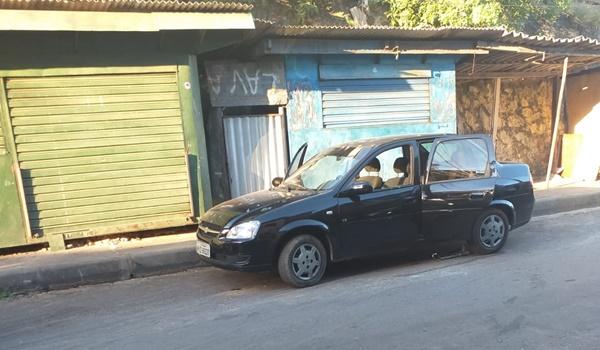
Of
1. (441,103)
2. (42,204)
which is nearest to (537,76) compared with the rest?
(441,103)

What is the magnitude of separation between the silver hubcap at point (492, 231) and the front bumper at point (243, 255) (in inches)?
111

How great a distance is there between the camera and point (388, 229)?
5422mm

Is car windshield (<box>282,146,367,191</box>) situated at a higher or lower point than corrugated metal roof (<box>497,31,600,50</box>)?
lower

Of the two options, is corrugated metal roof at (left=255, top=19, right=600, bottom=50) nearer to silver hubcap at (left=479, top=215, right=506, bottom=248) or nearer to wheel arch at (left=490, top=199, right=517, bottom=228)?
wheel arch at (left=490, top=199, right=517, bottom=228)

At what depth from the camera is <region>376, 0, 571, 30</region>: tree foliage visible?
1061 centimetres

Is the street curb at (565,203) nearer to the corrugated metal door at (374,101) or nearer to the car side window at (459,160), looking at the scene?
the corrugated metal door at (374,101)

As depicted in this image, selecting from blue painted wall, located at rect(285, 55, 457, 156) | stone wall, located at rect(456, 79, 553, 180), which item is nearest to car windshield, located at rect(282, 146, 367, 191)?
blue painted wall, located at rect(285, 55, 457, 156)

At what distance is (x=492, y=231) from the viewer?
6.08 meters

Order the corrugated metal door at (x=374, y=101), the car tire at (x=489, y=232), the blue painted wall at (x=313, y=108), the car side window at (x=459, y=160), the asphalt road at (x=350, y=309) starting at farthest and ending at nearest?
→ the corrugated metal door at (x=374, y=101) → the blue painted wall at (x=313, y=108) → the car tire at (x=489, y=232) → the car side window at (x=459, y=160) → the asphalt road at (x=350, y=309)

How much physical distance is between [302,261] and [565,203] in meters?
6.74

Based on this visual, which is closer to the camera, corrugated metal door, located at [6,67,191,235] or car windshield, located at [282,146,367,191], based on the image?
car windshield, located at [282,146,367,191]

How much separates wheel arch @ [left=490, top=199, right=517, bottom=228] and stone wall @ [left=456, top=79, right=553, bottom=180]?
6.05 metres

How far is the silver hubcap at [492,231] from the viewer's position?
238 inches

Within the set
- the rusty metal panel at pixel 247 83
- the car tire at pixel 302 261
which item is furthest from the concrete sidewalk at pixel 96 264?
the rusty metal panel at pixel 247 83
